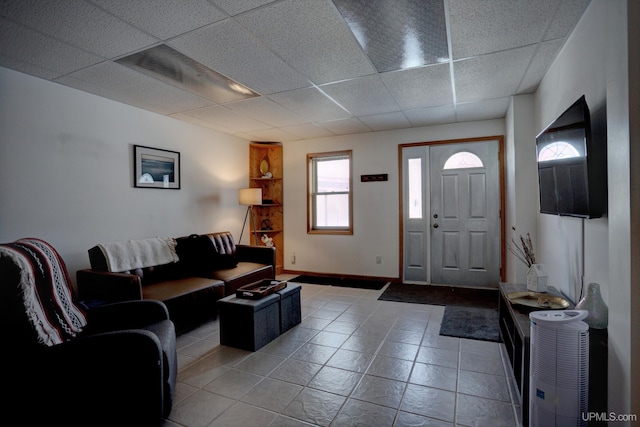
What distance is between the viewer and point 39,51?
247 cm

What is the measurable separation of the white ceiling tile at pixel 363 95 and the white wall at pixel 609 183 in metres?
1.54

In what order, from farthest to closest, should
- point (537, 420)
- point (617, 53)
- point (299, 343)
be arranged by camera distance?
point (299, 343) < point (537, 420) < point (617, 53)

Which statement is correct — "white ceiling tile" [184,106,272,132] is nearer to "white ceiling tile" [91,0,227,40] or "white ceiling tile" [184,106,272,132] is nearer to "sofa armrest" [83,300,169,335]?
"white ceiling tile" [91,0,227,40]

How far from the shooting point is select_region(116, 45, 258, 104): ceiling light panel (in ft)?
8.58

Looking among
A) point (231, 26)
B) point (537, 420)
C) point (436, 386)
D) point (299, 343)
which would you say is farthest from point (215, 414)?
point (231, 26)

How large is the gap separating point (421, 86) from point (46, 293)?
3.56 meters

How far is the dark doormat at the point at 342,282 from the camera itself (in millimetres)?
4957

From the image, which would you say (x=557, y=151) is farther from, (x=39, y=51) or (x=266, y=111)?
(x=39, y=51)

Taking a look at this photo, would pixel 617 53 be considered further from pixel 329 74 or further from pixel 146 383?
pixel 146 383

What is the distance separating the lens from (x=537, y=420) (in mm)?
1627

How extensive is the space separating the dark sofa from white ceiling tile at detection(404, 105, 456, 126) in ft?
8.95

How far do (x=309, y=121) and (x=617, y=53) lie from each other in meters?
3.56

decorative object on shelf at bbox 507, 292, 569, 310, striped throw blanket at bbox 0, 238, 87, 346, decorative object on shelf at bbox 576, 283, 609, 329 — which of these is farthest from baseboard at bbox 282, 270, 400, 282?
striped throw blanket at bbox 0, 238, 87, 346

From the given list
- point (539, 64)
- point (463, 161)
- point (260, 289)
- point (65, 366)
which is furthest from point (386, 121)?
point (65, 366)
